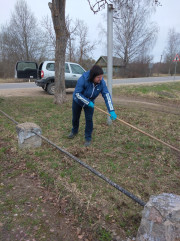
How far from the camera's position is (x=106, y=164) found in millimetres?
3688

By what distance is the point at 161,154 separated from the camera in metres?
4.07

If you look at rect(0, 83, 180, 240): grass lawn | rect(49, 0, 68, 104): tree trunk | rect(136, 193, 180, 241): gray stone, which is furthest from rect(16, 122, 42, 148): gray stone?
rect(49, 0, 68, 104): tree trunk

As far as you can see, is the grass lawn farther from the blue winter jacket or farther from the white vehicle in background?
the white vehicle in background

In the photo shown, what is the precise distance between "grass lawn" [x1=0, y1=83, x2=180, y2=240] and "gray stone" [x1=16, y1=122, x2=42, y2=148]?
0.15 meters

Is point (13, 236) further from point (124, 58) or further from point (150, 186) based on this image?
point (124, 58)

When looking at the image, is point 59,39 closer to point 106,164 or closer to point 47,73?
point 47,73

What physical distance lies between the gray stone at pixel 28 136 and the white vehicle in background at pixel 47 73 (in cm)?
665

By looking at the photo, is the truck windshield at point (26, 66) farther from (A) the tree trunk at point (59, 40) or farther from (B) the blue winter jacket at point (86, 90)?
(B) the blue winter jacket at point (86, 90)

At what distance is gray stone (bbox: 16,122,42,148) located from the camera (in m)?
4.13

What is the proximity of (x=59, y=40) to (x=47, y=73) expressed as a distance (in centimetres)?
330

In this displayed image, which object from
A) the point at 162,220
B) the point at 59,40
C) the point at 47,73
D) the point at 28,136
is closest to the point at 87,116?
the point at 28,136

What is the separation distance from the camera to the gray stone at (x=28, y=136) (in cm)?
413

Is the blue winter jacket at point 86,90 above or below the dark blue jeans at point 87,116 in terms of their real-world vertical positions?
above

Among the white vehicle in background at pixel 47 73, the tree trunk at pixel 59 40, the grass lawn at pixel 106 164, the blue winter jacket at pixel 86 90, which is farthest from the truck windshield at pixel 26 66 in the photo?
the blue winter jacket at pixel 86 90
